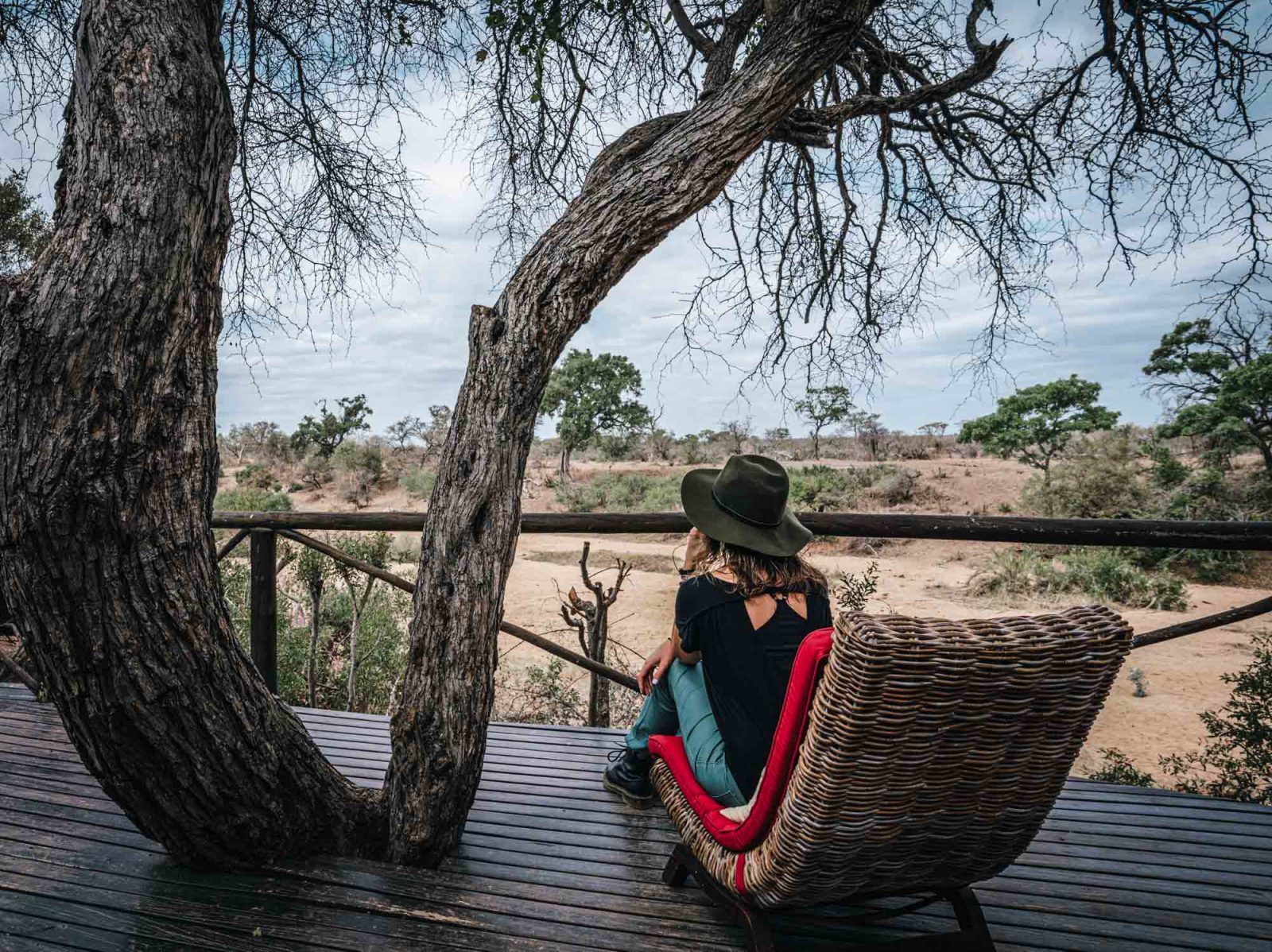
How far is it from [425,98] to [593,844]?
389 cm

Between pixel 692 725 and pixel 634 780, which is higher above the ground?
pixel 692 725

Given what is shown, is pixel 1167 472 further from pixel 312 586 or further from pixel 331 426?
pixel 331 426

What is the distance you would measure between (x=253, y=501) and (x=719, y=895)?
1568 centimetres

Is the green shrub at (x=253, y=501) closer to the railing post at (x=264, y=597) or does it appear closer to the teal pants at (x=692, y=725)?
the railing post at (x=264, y=597)

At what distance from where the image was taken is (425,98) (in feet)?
13.4

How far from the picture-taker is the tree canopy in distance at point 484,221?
1.71 metres

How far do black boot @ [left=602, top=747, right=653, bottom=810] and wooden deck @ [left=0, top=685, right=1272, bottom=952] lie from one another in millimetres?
71

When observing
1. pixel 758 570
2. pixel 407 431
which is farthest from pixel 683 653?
pixel 407 431

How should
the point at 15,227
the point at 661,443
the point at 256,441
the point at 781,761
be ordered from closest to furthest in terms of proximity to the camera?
1. the point at 781,761
2. the point at 15,227
3. the point at 256,441
4. the point at 661,443

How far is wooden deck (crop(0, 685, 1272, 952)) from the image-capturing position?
73.7 inches

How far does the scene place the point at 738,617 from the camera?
6.63 ft

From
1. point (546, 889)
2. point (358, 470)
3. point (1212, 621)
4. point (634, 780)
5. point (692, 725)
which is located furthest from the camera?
point (358, 470)

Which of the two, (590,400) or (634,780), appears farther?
(590,400)

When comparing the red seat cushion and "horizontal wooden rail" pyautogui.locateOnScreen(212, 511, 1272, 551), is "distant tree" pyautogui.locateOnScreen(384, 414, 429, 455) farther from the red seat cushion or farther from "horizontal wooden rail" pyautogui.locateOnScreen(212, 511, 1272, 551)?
the red seat cushion
